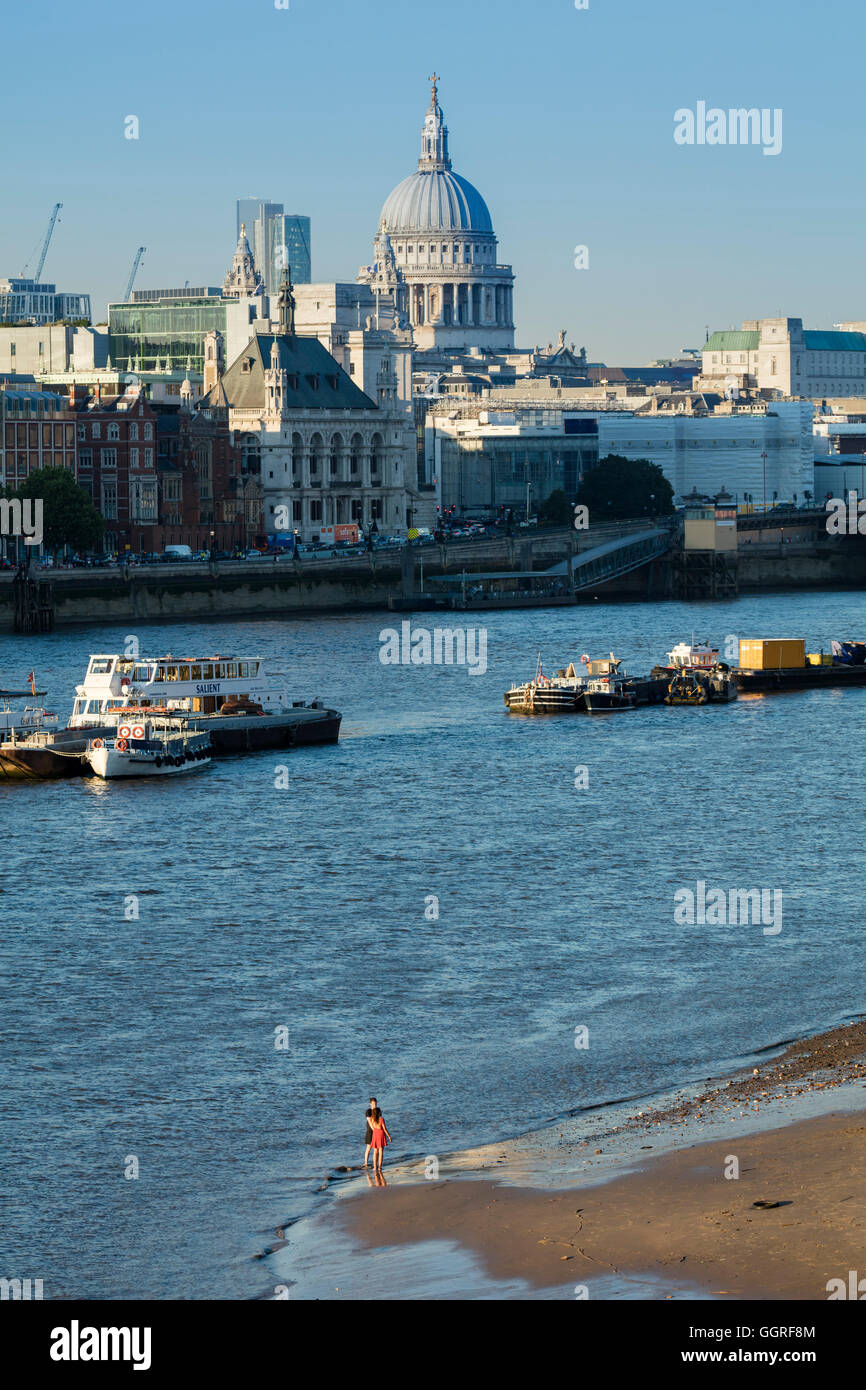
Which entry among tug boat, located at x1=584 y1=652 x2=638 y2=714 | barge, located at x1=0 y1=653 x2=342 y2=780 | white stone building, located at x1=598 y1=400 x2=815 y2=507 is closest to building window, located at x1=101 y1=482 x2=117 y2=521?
tug boat, located at x1=584 y1=652 x2=638 y2=714

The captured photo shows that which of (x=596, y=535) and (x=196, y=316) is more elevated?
(x=196, y=316)

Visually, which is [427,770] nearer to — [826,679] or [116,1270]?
[826,679]

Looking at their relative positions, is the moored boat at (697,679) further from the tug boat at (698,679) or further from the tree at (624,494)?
the tree at (624,494)

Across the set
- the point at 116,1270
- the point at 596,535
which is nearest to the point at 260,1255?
the point at 116,1270

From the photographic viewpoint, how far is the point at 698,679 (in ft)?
245

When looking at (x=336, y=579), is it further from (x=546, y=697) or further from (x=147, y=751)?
(x=147, y=751)

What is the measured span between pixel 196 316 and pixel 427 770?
11359cm

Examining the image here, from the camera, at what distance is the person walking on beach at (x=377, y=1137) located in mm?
23625

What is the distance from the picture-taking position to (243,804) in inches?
2039

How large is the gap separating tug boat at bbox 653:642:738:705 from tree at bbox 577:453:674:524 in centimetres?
7658

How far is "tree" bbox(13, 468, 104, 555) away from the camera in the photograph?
348ft

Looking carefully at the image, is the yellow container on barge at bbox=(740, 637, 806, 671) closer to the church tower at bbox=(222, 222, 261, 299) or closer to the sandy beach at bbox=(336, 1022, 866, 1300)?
the sandy beach at bbox=(336, 1022, 866, 1300)

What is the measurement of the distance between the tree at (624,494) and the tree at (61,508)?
→ 52.1 meters
